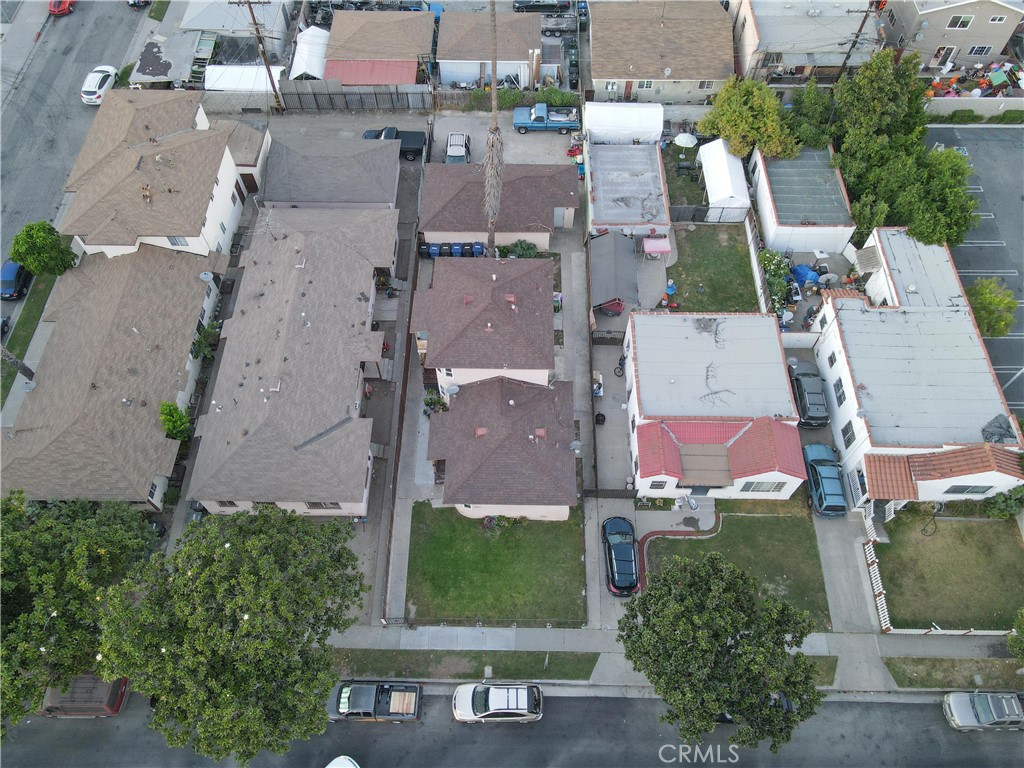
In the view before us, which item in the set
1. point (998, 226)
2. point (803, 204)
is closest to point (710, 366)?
point (803, 204)

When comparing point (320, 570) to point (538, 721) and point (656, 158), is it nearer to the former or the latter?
point (538, 721)

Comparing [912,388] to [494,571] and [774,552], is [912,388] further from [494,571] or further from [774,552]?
[494,571]

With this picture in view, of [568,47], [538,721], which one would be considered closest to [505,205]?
[568,47]

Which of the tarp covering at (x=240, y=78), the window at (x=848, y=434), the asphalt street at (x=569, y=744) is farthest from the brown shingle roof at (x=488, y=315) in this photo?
the tarp covering at (x=240, y=78)

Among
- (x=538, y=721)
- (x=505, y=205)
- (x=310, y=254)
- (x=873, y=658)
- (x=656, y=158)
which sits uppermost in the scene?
(x=656, y=158)

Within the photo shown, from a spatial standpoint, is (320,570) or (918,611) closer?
(320,570)

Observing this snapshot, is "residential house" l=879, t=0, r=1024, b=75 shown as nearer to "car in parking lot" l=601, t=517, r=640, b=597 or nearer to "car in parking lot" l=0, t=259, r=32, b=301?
"car in parking lot" l=601, t=517, r=640, b=597

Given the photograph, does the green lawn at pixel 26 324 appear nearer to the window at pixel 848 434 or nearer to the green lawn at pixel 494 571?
the green lawn at pixel 494 571

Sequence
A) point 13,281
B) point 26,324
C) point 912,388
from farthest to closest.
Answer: point 13,281, point 26,324, point 912,388
